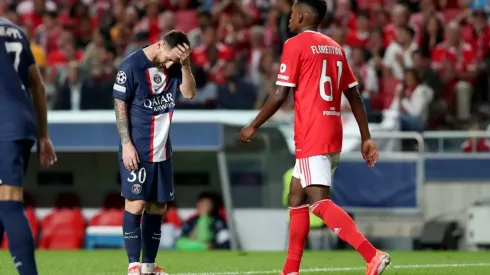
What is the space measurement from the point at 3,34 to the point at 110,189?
10613 millimetres

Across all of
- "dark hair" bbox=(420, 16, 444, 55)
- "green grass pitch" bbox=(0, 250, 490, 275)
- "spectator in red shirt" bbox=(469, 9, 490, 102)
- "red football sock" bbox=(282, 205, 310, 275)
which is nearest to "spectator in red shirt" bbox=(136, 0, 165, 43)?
"dark hair" bbox=(420, 16, 444, 55)

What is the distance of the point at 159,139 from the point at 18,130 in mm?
2153

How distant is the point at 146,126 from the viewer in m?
8.88

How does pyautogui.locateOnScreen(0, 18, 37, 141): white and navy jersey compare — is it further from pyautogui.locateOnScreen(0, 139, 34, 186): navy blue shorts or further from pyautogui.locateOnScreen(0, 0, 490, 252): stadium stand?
pyautogui.locateOnScreen(0, 0, 490, 252): stadium stand

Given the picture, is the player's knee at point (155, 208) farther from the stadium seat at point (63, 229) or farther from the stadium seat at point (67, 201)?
the stadium seat at point (67, 201)

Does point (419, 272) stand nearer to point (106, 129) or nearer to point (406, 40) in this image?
point (106, 129)

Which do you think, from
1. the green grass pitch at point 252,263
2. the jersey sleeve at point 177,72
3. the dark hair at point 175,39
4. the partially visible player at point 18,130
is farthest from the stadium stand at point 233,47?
the partially visible player at point 18,130

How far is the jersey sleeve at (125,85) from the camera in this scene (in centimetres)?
883

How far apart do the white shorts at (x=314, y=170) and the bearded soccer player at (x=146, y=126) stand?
119 centimetres

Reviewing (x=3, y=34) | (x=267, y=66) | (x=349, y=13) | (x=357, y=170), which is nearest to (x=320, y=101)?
(x=3, y=34)

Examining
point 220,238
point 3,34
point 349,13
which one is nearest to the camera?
point 3,34

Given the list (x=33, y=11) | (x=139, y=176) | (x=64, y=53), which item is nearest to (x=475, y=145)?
(x=64, y=53)

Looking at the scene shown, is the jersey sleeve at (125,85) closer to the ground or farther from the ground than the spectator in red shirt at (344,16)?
closer to the ground

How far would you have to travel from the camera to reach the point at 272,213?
16.4 meters
